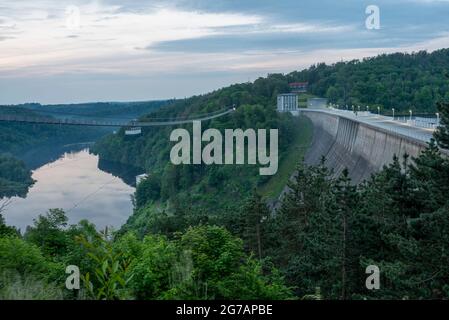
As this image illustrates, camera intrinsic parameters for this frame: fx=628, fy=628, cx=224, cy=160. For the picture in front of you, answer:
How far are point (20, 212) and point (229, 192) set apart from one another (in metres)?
22.0

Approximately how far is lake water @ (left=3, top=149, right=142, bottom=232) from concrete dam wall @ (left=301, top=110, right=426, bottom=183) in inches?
679

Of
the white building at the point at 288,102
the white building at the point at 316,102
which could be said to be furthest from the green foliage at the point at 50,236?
the white building at the point at 316,102

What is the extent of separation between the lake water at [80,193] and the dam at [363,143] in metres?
17.3

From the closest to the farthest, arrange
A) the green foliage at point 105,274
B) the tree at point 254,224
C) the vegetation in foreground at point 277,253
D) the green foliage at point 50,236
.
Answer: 1. the green foliage at point 105,274
2. the vegetation in foreground at point 277,253
3. the green foliage at point 50,236
4. the tree at point 254,224

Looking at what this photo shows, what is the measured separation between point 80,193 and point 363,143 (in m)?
34.8

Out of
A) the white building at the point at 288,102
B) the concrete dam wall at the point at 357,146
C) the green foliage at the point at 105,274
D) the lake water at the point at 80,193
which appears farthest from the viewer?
the white building at the point at 288,102

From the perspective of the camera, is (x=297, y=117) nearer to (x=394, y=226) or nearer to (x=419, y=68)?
(x=419, y=68)

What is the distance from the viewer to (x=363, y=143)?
1642 inches

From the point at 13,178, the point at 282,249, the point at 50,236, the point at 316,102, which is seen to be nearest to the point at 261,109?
the point at 316,102

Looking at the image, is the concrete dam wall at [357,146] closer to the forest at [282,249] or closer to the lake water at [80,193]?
the forest at [282,249]

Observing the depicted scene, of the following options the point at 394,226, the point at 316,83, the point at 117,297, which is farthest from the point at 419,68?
the point at 117,297

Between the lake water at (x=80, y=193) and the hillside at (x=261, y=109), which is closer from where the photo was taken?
the lake water at (x=80, y=193)

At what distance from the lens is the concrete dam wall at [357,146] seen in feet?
106

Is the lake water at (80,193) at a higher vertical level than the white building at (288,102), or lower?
lower
